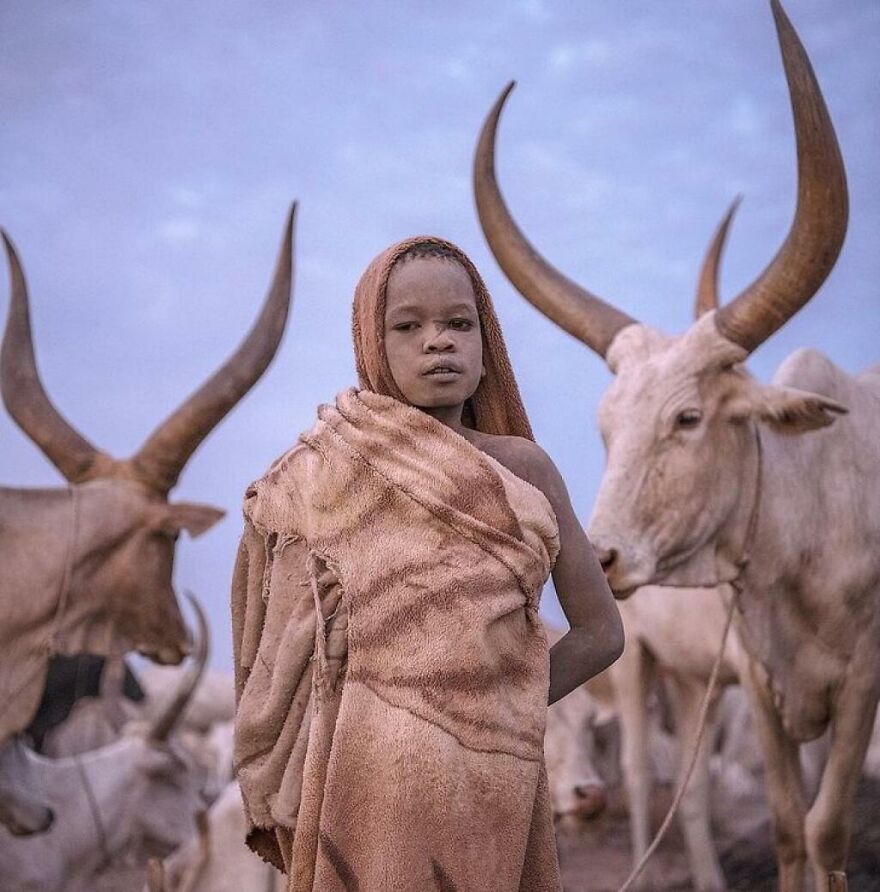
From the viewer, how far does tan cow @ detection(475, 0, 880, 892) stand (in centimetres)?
389

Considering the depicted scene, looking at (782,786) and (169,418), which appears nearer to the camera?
(782,786)

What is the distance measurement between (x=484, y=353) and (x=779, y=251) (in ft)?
7.19

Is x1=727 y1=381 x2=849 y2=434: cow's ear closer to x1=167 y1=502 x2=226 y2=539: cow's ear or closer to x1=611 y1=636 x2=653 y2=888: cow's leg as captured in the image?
x1=167 y1=502 x2=226 y2=539: cow's ear

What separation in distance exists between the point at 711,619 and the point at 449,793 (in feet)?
13.6

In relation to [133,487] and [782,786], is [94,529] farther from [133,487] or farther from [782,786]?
[782,786]

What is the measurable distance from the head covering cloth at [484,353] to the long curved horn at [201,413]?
121 inches

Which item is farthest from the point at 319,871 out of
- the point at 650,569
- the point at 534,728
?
the point at 650,569

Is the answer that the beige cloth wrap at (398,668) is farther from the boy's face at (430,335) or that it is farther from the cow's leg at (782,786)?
the cow's leg at (782,786)

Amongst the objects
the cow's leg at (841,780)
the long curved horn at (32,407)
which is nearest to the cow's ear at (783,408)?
the cow's leg at (841,780)

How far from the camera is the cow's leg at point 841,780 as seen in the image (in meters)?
3.96

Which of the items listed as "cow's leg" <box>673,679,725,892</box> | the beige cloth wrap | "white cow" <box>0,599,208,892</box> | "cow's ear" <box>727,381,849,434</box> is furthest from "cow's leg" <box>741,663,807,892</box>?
"white cow" <box>0,599,208,892</box>

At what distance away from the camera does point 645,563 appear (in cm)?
381

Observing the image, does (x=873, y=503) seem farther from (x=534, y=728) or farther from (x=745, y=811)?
(x=745, y=811)

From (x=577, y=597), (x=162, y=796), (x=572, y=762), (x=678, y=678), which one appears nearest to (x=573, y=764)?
(x=572, y=762)
